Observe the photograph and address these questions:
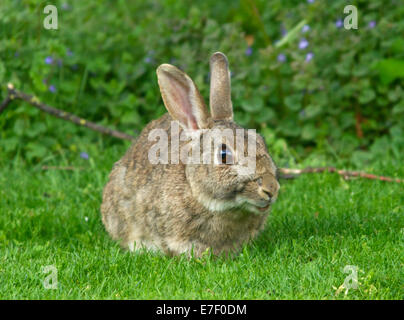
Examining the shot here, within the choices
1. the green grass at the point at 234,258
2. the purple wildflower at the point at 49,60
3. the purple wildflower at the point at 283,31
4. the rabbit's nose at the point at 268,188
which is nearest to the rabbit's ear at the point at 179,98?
the rabbit's nose at the point at 268,188

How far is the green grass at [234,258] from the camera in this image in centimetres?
441

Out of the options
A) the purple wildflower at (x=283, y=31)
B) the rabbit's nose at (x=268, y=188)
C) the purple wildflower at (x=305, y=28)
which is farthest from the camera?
the purple wildflower at (x=283, y=31)

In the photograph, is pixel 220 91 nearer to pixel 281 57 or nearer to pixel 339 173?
pixel 339 173

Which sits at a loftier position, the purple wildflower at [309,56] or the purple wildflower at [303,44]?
the purple wildflower at [303,44]

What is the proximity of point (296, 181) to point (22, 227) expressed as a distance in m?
2.63

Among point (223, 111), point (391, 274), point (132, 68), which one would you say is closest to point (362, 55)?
point (132, 68)

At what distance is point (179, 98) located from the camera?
17.0 feet

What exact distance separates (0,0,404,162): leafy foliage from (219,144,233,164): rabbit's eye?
3115 mm

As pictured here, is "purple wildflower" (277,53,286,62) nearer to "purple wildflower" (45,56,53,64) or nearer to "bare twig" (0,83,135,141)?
"bare twig" (0,83,135,141)

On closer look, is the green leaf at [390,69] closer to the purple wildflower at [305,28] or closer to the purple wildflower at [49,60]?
the purple wildflower at [305,28]

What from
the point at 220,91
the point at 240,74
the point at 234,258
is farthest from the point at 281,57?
the point at 234,258

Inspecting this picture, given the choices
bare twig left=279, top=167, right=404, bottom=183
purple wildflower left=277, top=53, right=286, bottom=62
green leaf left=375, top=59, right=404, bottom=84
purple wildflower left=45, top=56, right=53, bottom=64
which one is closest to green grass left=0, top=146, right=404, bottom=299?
bare twig left=279, top=167, right=404, bottom=183

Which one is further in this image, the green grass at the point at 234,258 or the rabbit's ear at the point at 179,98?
the rabbit's ear at the point at 179,98

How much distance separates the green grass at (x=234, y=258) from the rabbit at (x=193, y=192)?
15 centimetres
